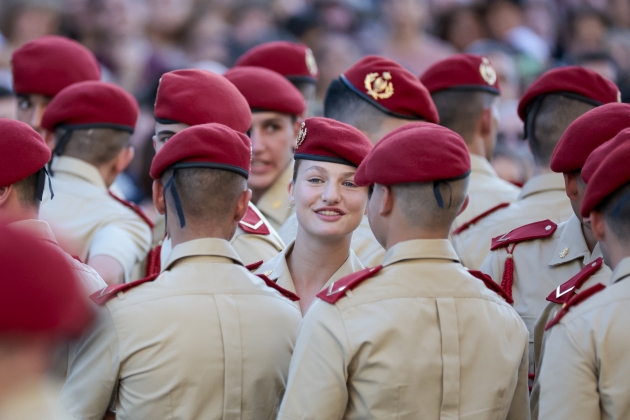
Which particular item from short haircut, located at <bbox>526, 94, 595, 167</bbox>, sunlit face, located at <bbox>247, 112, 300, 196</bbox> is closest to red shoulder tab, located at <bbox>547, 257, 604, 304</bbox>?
short haircut, located at <bbox>526, 94, 595, 167</bbox>

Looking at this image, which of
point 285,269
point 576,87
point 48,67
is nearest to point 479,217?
point 576,87

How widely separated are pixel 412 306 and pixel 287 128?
248 cm

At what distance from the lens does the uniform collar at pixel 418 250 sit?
323 centimetres

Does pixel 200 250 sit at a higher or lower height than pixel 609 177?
lower

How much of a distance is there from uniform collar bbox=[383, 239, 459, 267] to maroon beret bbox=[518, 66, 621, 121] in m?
1.73

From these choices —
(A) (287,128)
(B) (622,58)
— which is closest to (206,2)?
(B) (622,58)

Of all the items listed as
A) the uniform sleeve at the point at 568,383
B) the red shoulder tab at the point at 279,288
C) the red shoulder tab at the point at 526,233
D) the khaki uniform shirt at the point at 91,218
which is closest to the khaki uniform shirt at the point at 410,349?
the uniform sleeve at the point at 568,383

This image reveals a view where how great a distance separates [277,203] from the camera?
5.45m

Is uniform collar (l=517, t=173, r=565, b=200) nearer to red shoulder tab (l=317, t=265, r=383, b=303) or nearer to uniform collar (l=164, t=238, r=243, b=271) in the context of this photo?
red shoulder tab (l=317, t=265, r=383, b=303)

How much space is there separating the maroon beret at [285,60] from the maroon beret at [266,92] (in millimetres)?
896

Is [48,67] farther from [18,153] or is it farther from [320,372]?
[320,372]

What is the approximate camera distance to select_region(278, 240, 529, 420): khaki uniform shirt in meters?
3.09

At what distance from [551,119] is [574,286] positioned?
1.41m

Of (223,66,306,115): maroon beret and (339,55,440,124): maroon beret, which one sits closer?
(339,55,440,124): maroon beret
